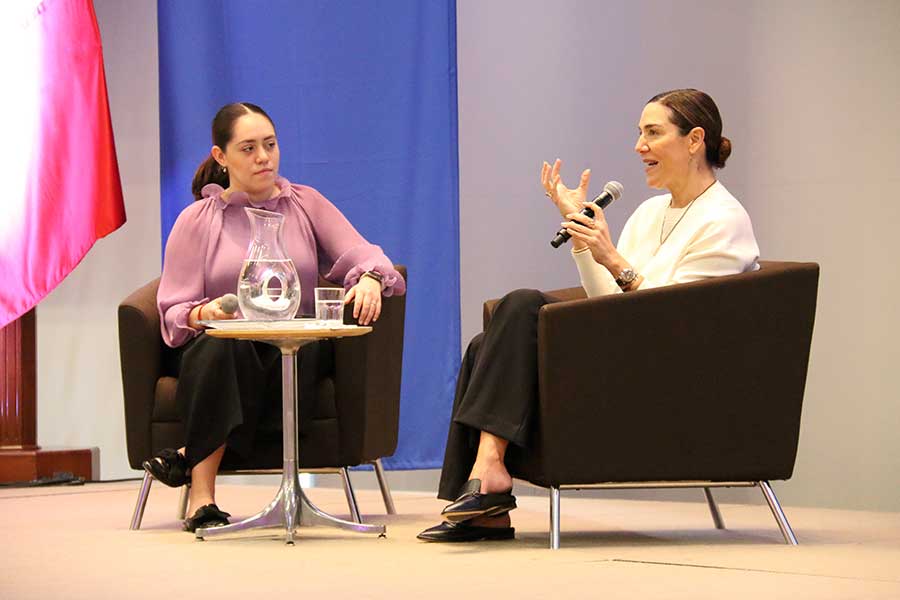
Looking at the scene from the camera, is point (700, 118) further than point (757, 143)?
No

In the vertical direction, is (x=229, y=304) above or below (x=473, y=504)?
above

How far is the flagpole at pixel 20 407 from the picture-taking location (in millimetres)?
5078

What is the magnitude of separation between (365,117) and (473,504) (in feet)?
6.93

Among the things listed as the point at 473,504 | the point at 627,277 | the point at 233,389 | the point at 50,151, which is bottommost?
the point at 473,504

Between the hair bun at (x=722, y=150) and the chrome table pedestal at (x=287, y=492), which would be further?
the hair bun at (x=722, y=150)

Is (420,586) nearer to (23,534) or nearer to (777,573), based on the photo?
(777,573)

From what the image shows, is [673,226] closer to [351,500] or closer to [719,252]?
[719,252]

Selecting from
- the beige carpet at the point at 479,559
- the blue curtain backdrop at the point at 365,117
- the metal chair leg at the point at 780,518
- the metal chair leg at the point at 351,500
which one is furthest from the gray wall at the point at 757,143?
the metal chair leg at the point at 351,500

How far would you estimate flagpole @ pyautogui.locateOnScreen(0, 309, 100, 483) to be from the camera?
508 cm

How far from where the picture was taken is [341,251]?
3533 millimetres

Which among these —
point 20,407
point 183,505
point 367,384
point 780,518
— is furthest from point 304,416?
point 20,407

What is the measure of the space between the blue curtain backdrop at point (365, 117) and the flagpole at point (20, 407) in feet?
2.65

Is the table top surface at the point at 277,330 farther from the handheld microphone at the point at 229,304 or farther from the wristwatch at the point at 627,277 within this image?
the wristwatch at the point at 627,277

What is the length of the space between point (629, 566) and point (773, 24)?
2.18m
